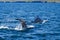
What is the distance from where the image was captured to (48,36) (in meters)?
17.7

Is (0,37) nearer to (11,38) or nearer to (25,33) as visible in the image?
(11,38)

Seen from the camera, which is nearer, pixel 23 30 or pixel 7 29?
pixel 23 30

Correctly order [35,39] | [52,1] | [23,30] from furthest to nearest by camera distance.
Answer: [52,1], [23,30], [35,39]

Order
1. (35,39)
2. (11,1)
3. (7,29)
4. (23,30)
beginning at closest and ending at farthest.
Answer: (35,39), (23,30), (7,29), (11,1)

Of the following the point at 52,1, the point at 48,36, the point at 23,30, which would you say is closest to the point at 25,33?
→ the point at 23,30

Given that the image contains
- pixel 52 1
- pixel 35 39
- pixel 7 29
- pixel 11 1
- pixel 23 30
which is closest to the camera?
pixel 35 39

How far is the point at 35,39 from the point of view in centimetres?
1672

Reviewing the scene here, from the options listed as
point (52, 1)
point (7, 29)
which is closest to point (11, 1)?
point (52, 1)

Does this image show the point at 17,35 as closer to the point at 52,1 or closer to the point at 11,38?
the point at 11,38

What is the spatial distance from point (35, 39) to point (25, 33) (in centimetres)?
229

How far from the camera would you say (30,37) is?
17.5 metres

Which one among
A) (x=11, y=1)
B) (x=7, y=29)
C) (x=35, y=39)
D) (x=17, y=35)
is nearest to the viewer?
(x=35, y=39)

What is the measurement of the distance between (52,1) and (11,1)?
55.0 feet

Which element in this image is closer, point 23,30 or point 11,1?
point 23,30
